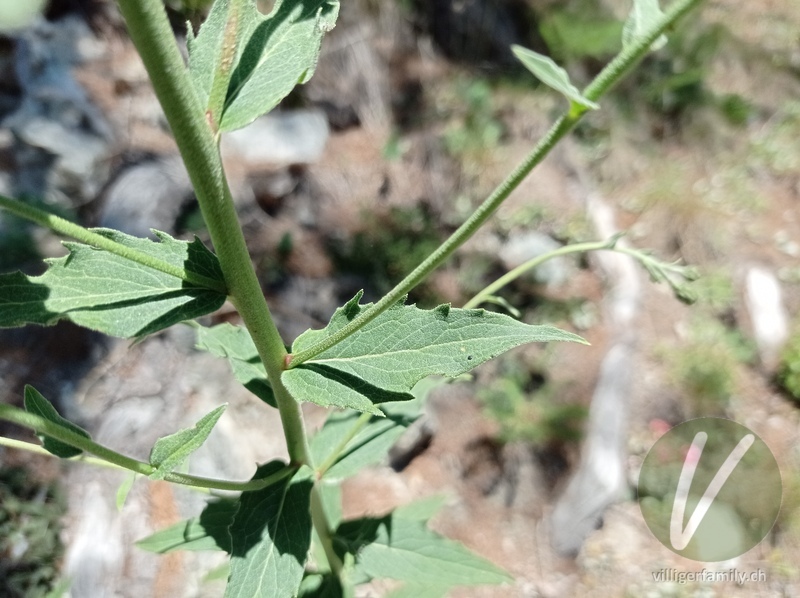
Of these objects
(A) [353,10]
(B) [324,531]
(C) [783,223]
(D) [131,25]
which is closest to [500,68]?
(A) [353,10]

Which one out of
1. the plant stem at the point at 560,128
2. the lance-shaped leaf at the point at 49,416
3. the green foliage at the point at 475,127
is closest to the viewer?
the plant stem at the point at 560,128

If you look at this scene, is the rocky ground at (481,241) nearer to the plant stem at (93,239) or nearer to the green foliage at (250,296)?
the green foliage at (250,296)

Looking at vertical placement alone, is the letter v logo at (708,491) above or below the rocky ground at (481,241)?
below

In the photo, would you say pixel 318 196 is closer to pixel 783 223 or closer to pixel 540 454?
pixel 540 454

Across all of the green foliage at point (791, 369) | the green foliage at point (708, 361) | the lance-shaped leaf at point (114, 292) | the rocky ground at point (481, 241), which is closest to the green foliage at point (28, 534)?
the rocky ground at point (481, 241)

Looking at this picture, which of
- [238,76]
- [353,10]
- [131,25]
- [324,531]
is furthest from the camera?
[353,10]

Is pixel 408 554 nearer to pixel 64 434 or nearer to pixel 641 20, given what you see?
pixel 64 434
